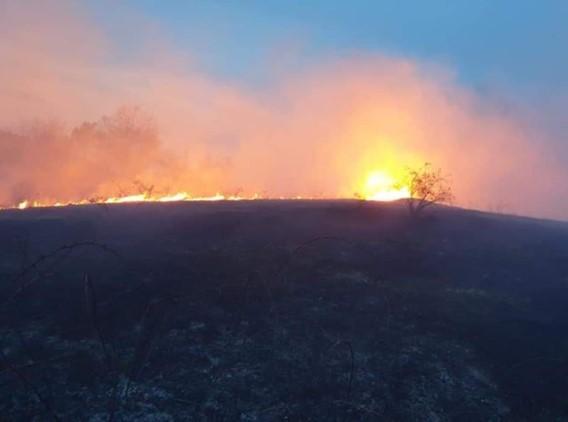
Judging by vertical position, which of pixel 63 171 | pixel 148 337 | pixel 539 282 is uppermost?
pixel 63 171

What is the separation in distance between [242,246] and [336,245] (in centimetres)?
548

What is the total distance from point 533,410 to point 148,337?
13.9 metres

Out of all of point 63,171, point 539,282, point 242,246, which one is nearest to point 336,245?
point 242,246

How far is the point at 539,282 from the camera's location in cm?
2809

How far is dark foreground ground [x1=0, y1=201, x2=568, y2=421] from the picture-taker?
56.9ft

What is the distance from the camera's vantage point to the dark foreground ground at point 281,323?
1734 cm

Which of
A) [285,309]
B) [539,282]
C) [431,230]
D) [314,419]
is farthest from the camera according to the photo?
[431,230]

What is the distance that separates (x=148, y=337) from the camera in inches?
814

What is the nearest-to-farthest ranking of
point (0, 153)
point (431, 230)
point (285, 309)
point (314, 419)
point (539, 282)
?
1. point (314, 419)
2. point (285, 309)
3. point (539, 282)
4. point (431, 230)
5. point (0, 153)

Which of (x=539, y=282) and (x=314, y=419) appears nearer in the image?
(x=314, y=419)

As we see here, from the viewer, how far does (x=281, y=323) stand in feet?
72.1

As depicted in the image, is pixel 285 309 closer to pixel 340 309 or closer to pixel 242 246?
pixel 340 309

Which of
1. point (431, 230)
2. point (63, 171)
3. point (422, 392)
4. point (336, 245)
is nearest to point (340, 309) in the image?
point (422, 392)

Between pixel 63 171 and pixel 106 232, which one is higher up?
pixel 63 171
